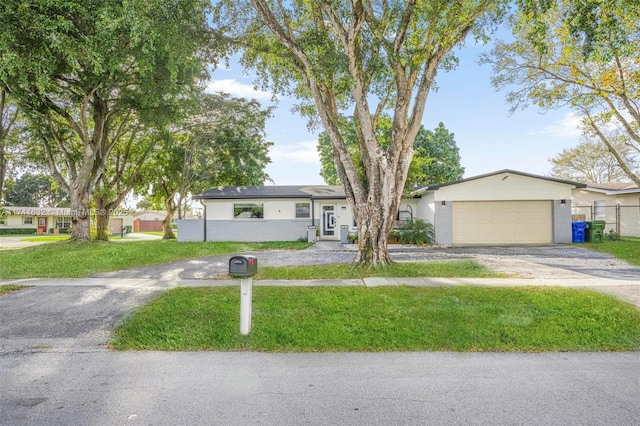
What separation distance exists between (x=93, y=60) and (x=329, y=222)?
553 inches

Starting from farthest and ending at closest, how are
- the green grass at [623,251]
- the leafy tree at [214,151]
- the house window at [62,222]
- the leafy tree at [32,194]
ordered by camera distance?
the leafy tree at [32,194] < the house window at [62,222] < the leafy tree at [214,151] < the green grass at [623,251]

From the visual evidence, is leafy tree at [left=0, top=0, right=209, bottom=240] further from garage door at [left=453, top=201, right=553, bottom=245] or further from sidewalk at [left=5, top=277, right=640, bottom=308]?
garage door at [left=453, top=201, right=553, bottom=245]

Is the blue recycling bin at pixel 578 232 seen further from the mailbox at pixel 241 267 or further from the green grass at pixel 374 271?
the mailbox at pixel 241 267

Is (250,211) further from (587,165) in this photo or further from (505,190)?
(587,165)

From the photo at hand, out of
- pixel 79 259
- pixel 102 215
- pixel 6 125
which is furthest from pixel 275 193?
pixel 6 125

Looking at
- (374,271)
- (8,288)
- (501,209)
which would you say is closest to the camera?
(8,288)

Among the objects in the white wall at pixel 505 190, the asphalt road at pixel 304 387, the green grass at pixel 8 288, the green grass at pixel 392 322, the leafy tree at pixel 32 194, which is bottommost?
the asphalt road at pixel 304 387

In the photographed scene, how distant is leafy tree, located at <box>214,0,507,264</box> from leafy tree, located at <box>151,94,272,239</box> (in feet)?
44.8

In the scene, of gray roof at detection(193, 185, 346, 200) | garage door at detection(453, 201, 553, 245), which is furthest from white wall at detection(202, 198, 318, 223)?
garage door at detection(453, 201, 553, 245)

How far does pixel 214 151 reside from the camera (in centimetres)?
2455

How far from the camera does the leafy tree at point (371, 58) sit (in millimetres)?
8859

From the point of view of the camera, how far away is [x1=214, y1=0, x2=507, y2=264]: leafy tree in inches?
349

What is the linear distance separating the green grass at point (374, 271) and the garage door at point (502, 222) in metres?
7.62

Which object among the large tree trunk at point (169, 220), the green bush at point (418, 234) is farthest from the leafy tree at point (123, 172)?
the green bush at point (418, 234)
